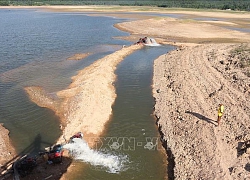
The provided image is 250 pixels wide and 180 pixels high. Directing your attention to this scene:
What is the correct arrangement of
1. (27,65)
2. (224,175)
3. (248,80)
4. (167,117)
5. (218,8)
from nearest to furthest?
(224,175), (167,117), (248,80), (27,65), (218,8)

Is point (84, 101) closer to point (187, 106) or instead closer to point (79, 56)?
point (187, 106)

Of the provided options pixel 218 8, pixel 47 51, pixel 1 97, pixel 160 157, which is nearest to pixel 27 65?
pixel 47 51

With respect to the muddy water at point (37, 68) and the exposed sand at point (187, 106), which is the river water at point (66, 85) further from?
the exposed sand at point (187, 106)

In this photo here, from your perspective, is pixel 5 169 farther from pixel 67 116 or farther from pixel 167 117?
pixel 167 117

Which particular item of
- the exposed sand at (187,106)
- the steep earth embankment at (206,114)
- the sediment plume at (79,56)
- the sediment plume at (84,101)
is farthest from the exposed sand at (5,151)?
the sediment plume at (79,56)

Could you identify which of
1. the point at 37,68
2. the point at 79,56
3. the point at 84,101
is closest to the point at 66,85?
the point at 84,101

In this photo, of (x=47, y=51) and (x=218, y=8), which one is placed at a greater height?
(x=218, y=8)

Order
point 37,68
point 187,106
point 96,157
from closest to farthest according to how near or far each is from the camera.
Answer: point 96,157, point 187,106, point 37,68

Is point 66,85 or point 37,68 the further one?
point 37,68
